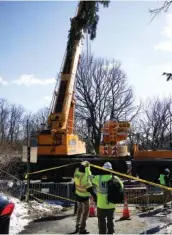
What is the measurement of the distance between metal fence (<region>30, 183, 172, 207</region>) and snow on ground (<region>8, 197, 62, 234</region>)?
1.08 meters

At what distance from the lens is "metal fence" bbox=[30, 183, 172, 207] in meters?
12.7

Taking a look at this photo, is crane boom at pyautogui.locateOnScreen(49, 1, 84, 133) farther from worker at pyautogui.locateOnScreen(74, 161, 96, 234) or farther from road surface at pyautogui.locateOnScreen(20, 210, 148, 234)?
worker at pyautogui.locateOnScreen(74, 161, 96, 234)

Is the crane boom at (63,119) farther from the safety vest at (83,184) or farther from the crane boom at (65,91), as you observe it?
the safety vest at (83,184)

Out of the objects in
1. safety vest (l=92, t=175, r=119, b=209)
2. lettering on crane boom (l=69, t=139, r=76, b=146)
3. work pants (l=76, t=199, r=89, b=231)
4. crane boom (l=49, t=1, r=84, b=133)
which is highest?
crane boom (l=49, t=1, r=84, b=133)

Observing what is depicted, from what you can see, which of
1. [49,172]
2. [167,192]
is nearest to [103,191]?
[167,192]

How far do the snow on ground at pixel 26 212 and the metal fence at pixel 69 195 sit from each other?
1.08 meters

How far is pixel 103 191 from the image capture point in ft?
23.2

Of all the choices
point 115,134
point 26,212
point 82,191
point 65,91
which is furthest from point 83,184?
point 115,134

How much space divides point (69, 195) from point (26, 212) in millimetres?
3130

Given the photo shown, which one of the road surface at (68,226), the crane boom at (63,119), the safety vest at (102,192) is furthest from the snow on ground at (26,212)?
the crane boom at (63,119)

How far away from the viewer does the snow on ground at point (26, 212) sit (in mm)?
9047

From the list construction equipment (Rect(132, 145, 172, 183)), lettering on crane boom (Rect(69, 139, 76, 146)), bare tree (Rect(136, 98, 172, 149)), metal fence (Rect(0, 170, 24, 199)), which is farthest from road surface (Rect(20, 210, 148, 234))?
bare tree (Rect(136, 98, 172, 149))

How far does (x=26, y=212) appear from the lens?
409 inches

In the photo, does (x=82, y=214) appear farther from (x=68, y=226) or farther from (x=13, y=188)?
(x=13, y=188)
